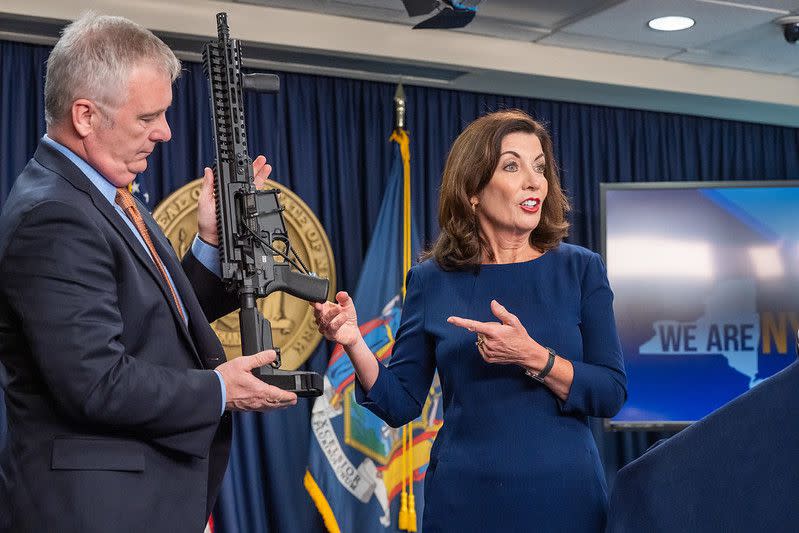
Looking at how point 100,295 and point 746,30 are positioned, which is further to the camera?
point 746,30

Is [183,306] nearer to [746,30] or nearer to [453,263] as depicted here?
[453,263]

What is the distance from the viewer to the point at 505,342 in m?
1.89

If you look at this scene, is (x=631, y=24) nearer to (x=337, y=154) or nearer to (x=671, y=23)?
(x=671, y=23)

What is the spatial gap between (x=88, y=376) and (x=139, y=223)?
38 cm

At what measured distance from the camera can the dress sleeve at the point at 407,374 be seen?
2.14m

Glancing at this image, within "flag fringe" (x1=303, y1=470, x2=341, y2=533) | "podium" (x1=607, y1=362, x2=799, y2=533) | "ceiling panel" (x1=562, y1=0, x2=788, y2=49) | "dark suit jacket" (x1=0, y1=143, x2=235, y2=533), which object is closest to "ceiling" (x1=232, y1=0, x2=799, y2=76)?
"ceiling panel" (x1=562, y1=0, x2=788, y2=49)

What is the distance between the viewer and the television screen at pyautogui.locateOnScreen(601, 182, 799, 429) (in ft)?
16.2

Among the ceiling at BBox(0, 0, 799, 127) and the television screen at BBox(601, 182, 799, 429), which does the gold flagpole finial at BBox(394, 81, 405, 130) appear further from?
the television screen at BBox(601, 182, 799, 429)

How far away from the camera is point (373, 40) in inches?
175

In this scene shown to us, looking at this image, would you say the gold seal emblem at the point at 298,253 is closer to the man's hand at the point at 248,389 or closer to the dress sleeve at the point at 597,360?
the dress sleeve at the point at 597,360

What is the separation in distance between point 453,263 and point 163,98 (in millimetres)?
760

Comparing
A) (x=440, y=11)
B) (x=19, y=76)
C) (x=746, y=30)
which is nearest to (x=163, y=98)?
(x=440, y=11)

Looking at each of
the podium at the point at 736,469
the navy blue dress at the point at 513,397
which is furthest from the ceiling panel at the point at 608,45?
the podium at the point at 736,469

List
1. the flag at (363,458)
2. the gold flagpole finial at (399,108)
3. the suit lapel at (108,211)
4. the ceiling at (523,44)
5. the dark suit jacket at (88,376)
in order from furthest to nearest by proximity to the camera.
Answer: the gold flagpole finial at (399,108) → the flag at (363,458) → the ceiling at (523,44) → the suit lapel at (108,211) → the dark suit jacket at (88,376)
